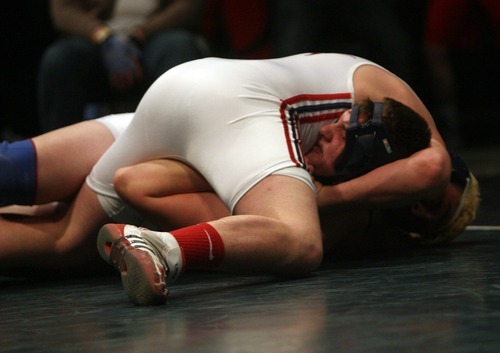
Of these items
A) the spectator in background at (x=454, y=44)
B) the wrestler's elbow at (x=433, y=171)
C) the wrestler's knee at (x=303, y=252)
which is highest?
the wrestler's elbow at (x=433, y=171)

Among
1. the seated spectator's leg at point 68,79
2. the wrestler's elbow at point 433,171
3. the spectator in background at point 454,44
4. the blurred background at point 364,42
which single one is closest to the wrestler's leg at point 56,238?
the wrestler's elbow at point 433,171

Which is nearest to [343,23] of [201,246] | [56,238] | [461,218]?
[461,218]

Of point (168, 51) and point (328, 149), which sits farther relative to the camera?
point (168, 51)

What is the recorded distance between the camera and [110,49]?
12.0 ft

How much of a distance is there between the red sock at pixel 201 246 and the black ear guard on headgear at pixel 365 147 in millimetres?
476

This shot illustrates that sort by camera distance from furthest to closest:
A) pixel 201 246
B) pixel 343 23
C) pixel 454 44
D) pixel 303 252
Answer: pixel 454 44 < pixel 343 23 < pixel 303 252 < pixel 201 246

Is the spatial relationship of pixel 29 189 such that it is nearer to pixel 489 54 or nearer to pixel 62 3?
pixel 62 3

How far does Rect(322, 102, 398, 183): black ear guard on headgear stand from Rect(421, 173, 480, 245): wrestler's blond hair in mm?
322

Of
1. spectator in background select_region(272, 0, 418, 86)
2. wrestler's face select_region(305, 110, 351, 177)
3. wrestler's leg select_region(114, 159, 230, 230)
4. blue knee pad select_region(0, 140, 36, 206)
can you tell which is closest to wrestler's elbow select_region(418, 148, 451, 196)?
wrestler's face select_region(305, 110, 351, 177)

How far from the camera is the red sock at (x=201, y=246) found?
75.3 inches

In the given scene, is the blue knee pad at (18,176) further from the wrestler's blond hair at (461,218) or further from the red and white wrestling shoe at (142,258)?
the wrestler's blond hair at (461,218)

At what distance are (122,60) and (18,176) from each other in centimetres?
124

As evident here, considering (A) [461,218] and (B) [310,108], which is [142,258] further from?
(A) [461,218]

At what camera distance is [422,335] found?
149cm
